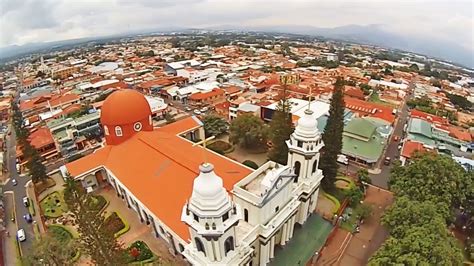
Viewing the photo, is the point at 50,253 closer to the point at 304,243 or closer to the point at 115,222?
the point at 115,222

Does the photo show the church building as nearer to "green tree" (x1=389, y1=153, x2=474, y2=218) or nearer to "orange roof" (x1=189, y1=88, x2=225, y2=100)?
"green tree" (x1=389, y1=153, x2=474, y2=218)

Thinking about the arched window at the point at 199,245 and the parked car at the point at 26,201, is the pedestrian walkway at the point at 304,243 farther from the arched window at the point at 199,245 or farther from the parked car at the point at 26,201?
the parked car at the point at 26,201

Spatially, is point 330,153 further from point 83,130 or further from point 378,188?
point 83,130

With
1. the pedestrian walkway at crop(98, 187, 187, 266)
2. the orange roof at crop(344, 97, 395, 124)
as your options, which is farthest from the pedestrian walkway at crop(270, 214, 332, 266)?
the orange roof at crop(344, 97, 395, 124)

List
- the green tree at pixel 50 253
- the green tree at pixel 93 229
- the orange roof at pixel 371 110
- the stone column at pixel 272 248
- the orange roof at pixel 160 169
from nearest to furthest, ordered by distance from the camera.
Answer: the green tree at pixel 93 229 < the green tree at pixel 50 253 < the stone column at pixel 272 248 < the orange roof at pixel 160 169 < the orange roof at pixel 371 110

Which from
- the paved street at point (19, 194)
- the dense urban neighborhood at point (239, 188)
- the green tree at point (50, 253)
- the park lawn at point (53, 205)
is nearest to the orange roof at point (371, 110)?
the dense urban neighborhood at point (239, 188)

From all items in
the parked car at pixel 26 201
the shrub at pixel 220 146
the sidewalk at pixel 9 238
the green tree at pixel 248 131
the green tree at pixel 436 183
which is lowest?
the sidewalk at pixel 9 238

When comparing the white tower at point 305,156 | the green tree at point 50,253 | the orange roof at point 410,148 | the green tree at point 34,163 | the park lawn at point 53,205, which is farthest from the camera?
the orange roof at point 410,148
